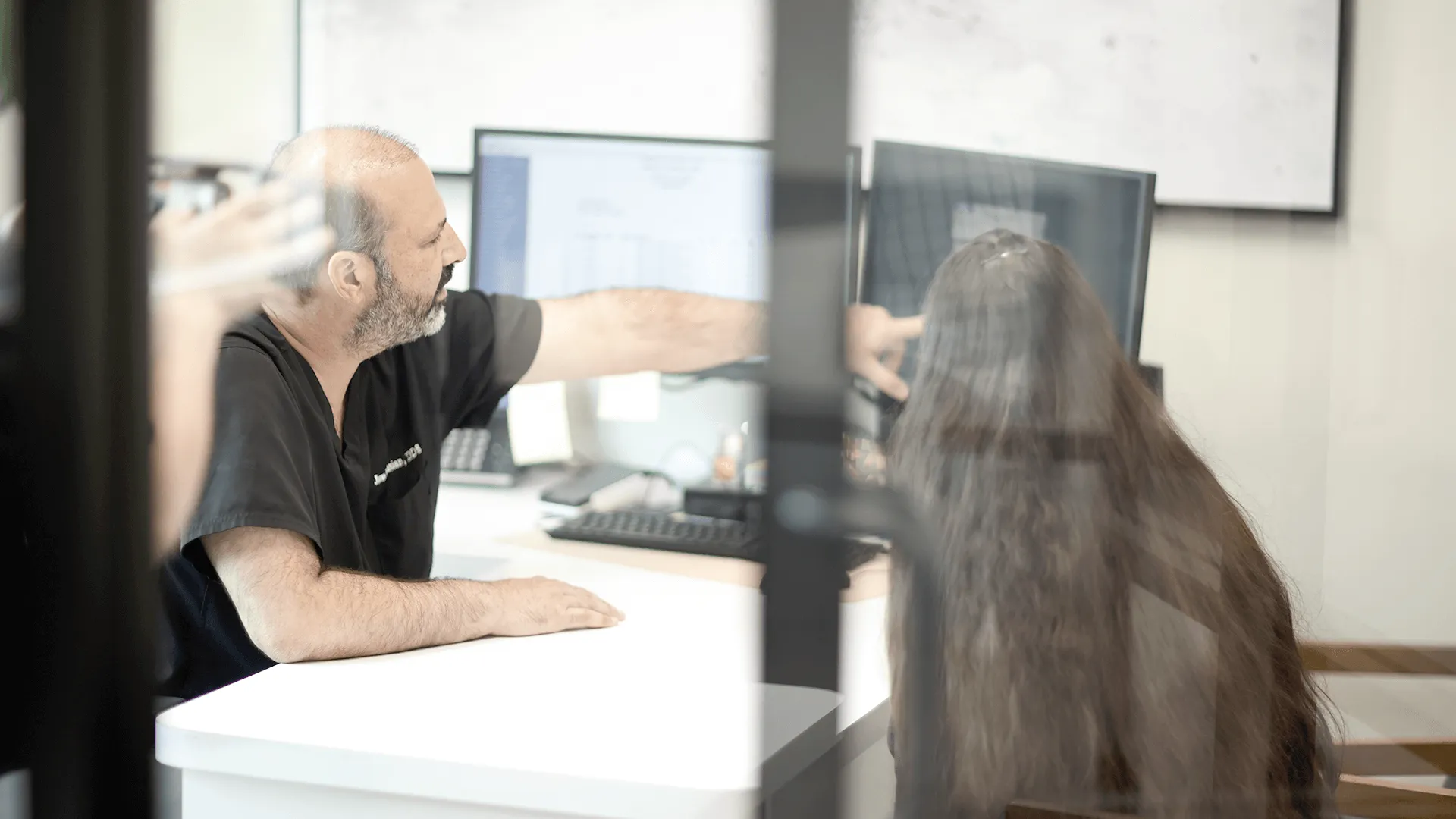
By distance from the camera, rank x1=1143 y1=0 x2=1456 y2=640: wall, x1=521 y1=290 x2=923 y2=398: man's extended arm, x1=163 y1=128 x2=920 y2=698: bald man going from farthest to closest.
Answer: x1=163 y1=128 x2=920 y2=698: bald man
x1=521 y1=290 x2=923 y2=398: man's extended arm
x1=1143 y1=0 x2=1456 y2=640: wall

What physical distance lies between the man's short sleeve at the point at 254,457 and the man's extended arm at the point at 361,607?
24 mm

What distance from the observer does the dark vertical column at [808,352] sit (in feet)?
2.76

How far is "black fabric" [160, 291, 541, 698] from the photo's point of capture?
1069mm

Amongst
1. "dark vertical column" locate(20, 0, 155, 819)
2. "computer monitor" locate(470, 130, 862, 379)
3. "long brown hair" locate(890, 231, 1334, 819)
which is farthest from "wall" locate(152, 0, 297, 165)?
"long brown hair" locate(890, 231, 1334, 819)

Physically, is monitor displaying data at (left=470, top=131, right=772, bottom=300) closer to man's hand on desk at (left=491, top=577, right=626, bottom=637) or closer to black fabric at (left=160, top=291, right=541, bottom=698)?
black fabric at (left=160, top=291, right=541, bottom=698)

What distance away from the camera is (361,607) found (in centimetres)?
106

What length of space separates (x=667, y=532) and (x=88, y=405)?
0.71 metres

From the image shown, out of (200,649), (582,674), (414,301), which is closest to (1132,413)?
(582,674)

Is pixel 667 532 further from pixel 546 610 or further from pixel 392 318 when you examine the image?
pixel 392 318

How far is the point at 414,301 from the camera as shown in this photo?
1089mm

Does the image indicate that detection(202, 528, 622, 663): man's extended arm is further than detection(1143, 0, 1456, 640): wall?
Yes

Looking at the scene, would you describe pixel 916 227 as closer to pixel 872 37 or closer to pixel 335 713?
pixel 872 37

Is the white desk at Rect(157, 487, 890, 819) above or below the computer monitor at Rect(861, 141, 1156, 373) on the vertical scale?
below

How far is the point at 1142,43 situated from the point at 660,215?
1.48ft
